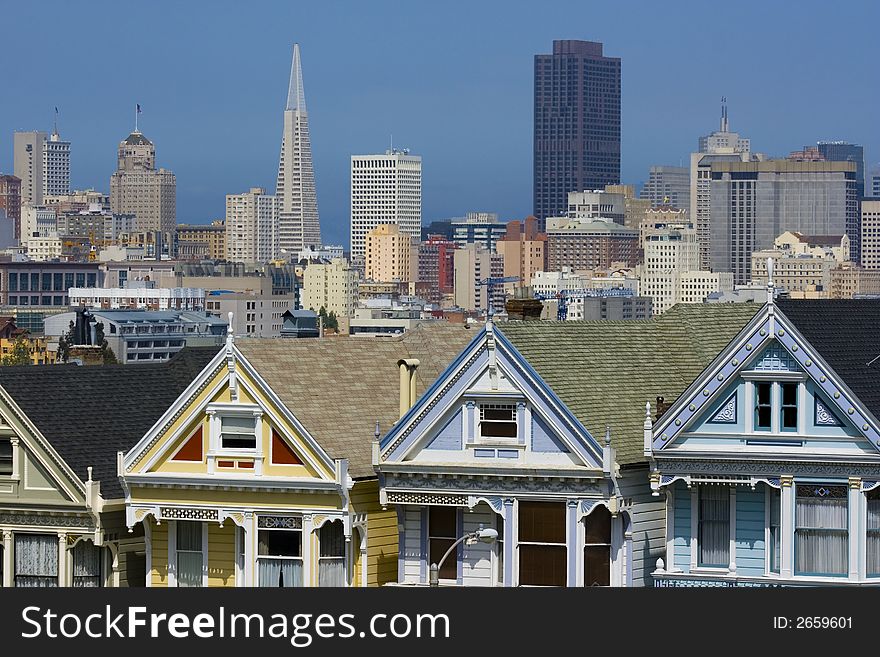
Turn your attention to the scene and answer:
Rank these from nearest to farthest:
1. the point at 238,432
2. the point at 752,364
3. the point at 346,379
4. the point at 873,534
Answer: the point at 873,534
the point at 752,364
the point at 238,432
the point at 346,379

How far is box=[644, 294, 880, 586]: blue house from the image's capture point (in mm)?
29000

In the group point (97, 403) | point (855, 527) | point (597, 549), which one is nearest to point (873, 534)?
point (855, 527)

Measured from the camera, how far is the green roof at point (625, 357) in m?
30.9

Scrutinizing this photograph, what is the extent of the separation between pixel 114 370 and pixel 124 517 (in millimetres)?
3141

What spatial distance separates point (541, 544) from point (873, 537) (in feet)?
12.2

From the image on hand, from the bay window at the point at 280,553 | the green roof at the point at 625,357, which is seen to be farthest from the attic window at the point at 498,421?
the bay window at the point at 280,553

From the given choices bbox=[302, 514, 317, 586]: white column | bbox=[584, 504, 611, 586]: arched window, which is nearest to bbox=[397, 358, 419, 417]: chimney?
bbox=[302, 514, 317, 586]: white column

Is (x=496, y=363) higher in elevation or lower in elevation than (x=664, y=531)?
higher

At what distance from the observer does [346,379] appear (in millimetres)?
33500

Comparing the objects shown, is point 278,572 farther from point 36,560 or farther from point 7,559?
point 7,559
